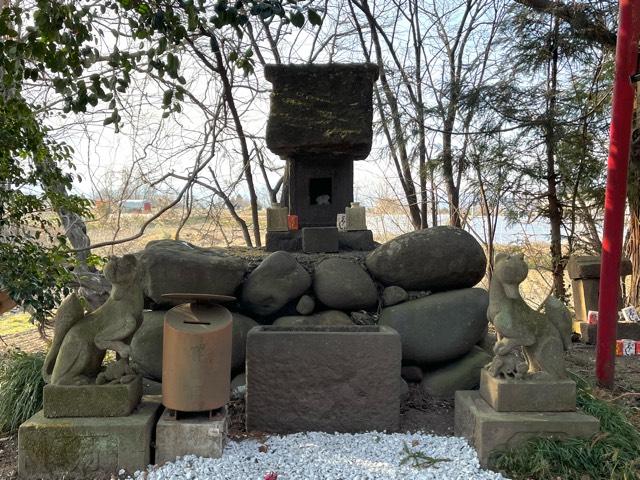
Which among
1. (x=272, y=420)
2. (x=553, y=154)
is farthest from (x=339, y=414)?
(x=553, y=154)

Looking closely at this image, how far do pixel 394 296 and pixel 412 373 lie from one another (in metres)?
0.63

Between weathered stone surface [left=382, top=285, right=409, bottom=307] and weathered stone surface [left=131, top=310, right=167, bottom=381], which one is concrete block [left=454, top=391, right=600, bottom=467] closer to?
weathered stone surface [left=382, top=285, right=409, bottom=307]

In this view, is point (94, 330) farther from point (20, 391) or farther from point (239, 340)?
point (239, 340)

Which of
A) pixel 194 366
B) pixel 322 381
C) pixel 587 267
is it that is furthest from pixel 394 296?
pixel 587 267

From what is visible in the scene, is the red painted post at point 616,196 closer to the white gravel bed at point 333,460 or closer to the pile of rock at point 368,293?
the pile of rock at point 368,293

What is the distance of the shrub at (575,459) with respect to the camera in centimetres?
272

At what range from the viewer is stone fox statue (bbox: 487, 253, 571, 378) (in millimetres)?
3102

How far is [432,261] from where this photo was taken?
426cm

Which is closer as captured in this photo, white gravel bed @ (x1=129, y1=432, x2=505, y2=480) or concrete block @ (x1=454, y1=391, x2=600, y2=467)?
white gravel bed @ (x1=129, y1=432, x2=505, y2=480)

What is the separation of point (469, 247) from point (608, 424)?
1.66m

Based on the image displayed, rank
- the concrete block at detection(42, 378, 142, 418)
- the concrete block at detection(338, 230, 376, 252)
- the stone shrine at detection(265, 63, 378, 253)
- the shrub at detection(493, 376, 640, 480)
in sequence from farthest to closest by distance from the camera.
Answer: the concrete block at detection(338, 230, 376, 252) → the stone shrine at detection(265, 63, 378, 253) → the concrete block at detection(42, 378, 142, 418) → the shrub at detection(493, 376, 640, 480)

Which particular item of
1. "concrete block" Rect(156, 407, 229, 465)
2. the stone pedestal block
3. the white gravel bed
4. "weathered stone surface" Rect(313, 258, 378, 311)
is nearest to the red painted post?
the white gravel bed

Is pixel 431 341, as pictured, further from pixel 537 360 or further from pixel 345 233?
pixel 345 233

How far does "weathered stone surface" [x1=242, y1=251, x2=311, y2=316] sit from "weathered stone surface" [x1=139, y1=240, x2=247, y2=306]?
0.17 m
